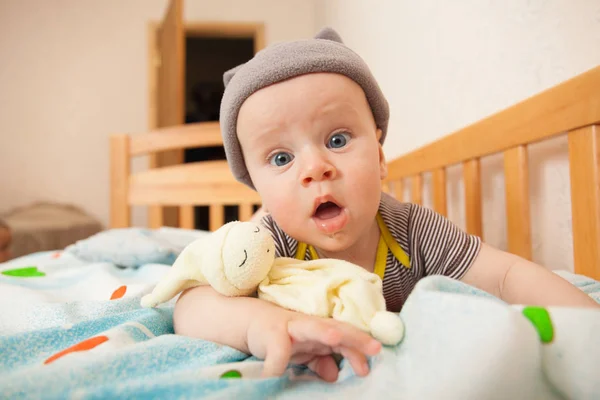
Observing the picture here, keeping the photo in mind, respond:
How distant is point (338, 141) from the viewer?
1.96 ft

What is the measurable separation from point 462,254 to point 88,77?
12.1ft

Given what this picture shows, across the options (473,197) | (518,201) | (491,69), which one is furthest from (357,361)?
(491,69)

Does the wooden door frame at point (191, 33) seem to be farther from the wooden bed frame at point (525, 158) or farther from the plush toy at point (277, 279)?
the plush toy at point (277, 279)

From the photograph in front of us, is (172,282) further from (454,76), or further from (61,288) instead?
(454,76)

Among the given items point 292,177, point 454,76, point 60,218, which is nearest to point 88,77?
point 60,218

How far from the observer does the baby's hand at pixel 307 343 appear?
0.39 metres

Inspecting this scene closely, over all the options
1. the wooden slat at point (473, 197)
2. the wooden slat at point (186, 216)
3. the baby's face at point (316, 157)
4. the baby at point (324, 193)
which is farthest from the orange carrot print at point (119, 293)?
the wooden slat at point (186, 216)

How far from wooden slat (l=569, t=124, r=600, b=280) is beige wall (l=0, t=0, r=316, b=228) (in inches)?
135

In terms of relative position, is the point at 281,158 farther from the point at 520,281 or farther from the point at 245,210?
the point at 245,210

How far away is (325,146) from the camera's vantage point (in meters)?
0.59

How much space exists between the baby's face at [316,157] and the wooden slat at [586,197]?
0.30 metres

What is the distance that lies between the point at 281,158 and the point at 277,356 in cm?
30

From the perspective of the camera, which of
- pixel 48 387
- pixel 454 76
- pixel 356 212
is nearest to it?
pixel 48 387

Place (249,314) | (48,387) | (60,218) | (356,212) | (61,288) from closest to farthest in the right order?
(48,387) → (249,314) → (356,212) → (61,288) → (60,218)
